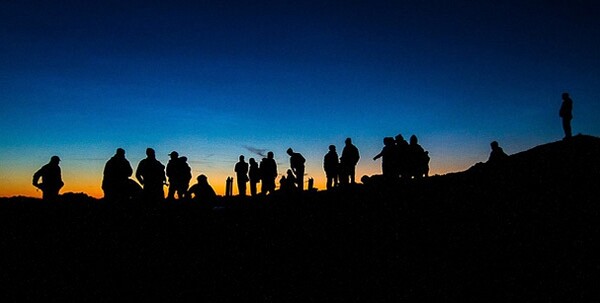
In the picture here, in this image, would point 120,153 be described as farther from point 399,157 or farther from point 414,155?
point 414,155

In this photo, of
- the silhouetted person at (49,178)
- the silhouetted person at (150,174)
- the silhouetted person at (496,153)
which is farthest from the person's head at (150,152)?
the silhouetted person at (496,153)

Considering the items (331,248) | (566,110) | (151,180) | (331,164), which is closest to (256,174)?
(331,164)

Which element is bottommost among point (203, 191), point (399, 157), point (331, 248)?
point (331, 248)

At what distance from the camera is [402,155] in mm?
14805

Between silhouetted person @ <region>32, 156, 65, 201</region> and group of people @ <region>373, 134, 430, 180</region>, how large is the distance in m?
11.0

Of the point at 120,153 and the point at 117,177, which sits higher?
the point at 120,153

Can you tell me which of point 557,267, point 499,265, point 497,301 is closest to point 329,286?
point 497,301

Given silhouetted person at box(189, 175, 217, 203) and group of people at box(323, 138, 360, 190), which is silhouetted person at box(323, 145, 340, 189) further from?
silhouetted person at box(189, 175, 217, 203)

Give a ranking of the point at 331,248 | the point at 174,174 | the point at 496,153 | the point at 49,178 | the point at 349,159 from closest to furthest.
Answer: the point at 331,248 → the point at 49,178 → the point at 174,174 → the point at 349,159 → the point at 496,153

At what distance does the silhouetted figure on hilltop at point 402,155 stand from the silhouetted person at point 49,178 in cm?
1194

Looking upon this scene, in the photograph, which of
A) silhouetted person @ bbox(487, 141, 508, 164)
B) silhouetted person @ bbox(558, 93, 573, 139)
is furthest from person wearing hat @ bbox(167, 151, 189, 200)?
silhouetted person @ bbox(558, 93, 573, 139)

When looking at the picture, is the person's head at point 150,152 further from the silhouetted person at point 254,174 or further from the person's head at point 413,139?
the person's head at point 413,139

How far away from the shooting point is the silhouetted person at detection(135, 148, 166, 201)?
39.9 ft

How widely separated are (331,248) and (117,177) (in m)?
7.01
